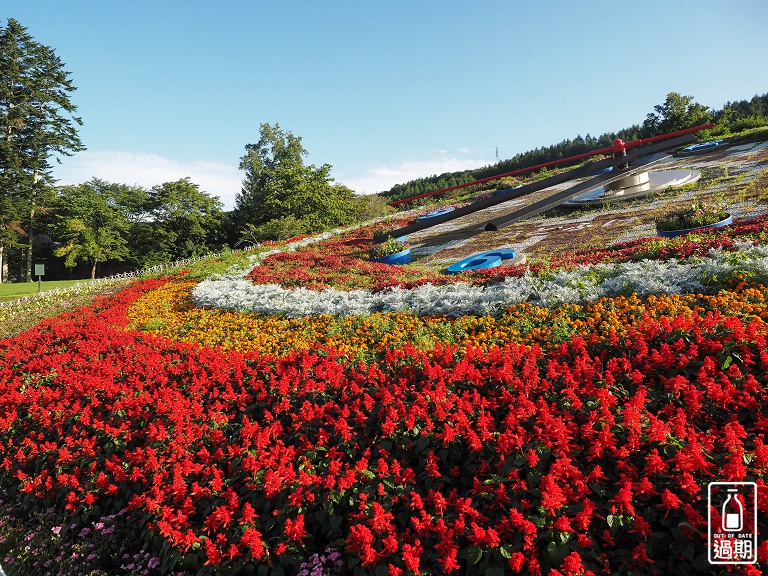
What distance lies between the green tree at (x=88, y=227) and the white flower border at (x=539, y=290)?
125 feet

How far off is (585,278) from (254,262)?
528 inches

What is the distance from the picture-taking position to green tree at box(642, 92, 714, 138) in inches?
1549

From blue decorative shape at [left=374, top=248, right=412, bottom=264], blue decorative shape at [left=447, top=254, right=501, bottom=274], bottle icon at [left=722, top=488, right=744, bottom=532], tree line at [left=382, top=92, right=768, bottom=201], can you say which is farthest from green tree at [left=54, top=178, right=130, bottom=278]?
bottle icon at [left=722, top=488, right=744, bottom=532]

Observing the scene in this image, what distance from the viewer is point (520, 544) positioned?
9.48 ft

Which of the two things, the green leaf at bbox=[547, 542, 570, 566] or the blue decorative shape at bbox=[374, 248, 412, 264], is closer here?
the green leaf at bbox=[547, 542, 570, 566]

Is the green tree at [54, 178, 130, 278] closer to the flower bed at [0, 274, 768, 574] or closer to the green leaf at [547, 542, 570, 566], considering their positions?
the flower bed at [0, 274, 768, 574]

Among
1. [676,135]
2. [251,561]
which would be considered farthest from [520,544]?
[676,135]

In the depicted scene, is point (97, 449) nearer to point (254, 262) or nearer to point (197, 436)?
point (197, 436)

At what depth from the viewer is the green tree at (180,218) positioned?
4556cm

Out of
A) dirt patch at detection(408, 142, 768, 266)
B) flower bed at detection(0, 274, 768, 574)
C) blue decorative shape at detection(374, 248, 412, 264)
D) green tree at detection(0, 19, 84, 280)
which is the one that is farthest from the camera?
green tree at detection(0, 19, 84, 280)

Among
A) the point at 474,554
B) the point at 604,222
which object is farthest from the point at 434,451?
the point at 604,222

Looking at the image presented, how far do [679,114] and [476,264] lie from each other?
3973 centimetres

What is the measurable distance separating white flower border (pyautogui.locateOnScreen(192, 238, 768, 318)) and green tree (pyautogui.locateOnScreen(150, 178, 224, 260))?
39310 mm

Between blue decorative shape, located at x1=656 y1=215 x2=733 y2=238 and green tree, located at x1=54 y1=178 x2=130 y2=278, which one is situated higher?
green tree, located at x1=54 y1=178 x2=130 y2=278
